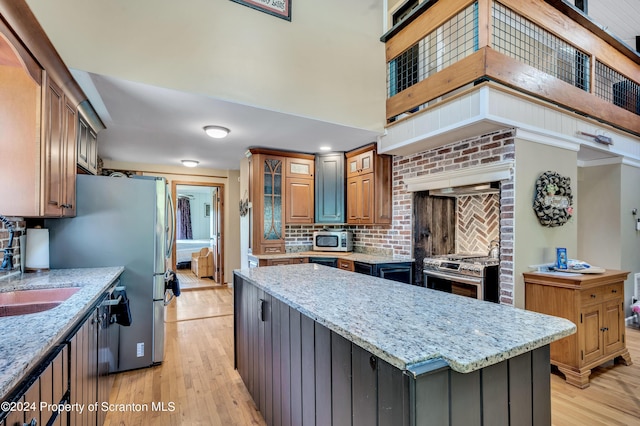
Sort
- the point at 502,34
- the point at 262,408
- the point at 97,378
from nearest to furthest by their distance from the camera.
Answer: the point at 97,378
the point at 262,408
the point at 502,34

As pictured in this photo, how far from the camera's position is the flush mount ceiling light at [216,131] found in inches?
136

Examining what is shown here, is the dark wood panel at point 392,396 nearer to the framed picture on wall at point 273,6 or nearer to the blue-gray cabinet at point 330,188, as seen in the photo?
the framed picture on wall at point 273,6

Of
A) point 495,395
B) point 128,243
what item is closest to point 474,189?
point 495,395

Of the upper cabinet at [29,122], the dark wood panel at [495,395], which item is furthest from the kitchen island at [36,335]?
the dark wood panel at [495,395]

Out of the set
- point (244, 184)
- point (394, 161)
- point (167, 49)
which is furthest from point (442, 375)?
point (244, 184)

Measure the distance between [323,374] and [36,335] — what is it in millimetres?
1066

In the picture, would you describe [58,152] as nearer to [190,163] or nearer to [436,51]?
[190,163]

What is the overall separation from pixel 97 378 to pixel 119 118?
249 cm

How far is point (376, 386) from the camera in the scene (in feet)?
3.26

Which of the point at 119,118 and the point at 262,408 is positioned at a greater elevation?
the point at 119,118

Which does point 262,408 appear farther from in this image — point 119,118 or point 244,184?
point 244,184

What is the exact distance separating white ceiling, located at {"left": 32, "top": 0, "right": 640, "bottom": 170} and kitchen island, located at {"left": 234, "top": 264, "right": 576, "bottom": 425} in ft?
6.35

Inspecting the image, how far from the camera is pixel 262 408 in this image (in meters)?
2.01

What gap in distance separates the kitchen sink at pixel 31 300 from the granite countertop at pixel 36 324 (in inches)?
1.2
